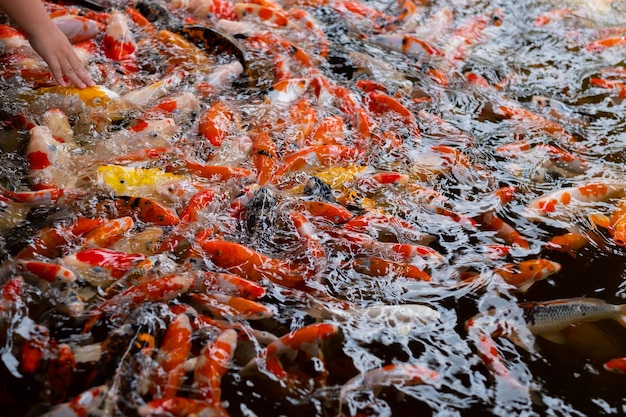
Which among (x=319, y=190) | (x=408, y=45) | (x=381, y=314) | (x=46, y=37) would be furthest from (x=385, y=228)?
(x=408, y=45)

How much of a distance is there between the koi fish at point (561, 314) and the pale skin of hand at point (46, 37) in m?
2.96

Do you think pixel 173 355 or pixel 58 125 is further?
pixel 58 125

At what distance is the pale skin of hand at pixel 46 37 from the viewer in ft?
10.2

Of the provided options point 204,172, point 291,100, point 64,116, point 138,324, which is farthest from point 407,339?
point 64,116

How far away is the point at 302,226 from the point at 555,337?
1318 millimetres

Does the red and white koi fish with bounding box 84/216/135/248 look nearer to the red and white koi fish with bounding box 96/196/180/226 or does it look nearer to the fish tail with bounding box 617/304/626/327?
the red and white koi fish with bounding box 96/196/180/226

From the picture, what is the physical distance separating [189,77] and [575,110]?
9.83 ft

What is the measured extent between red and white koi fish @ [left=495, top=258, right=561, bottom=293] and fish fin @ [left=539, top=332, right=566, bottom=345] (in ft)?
0.86

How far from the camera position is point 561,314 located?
8.40ft

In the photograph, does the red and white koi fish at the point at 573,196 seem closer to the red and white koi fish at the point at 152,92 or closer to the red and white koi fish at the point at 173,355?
the red and white koi fish at the point at 173,355

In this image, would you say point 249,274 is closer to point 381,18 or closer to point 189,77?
point 189,77

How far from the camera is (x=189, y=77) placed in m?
4.25

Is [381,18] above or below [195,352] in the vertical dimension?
above

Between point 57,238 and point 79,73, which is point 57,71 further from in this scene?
point 57,238
